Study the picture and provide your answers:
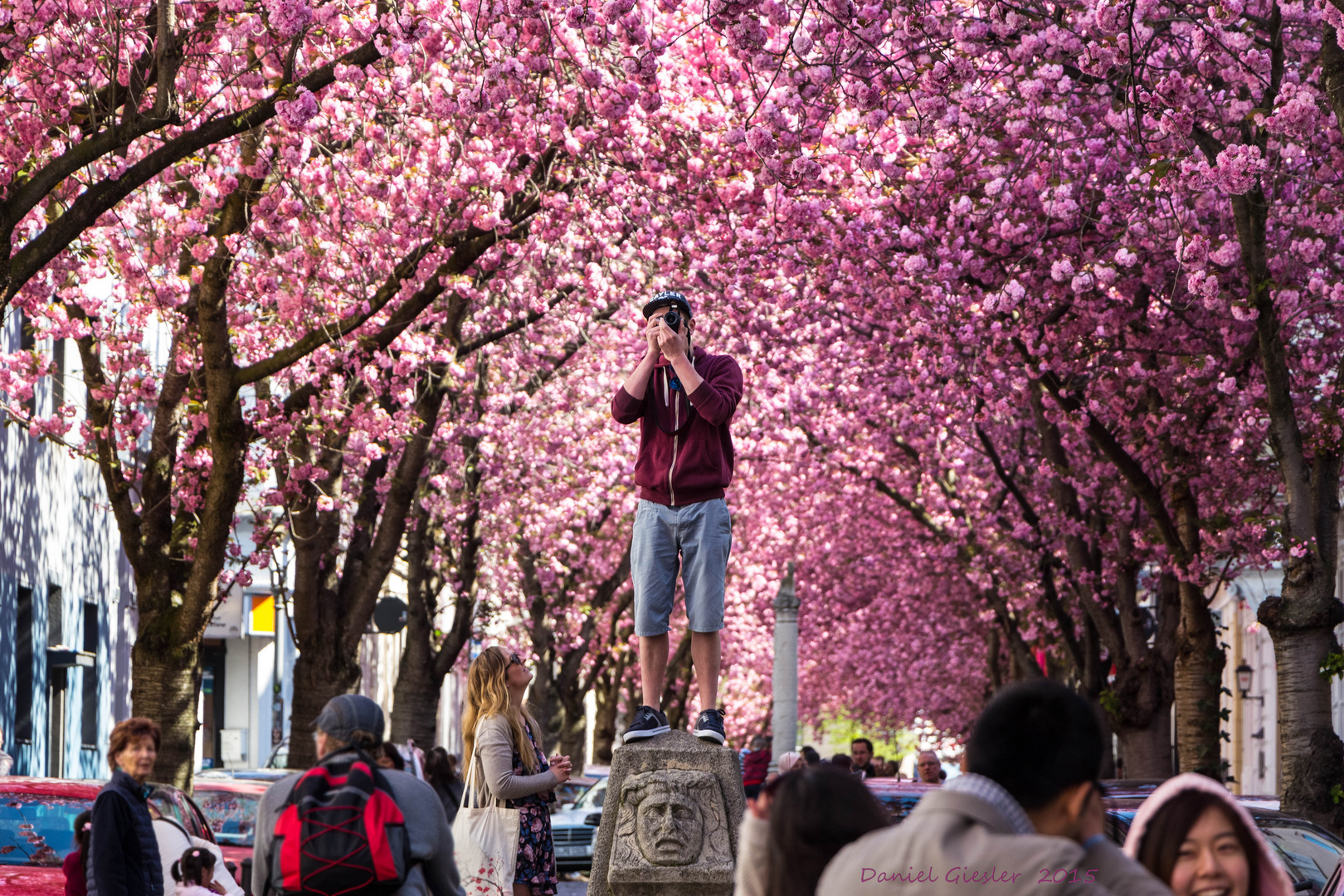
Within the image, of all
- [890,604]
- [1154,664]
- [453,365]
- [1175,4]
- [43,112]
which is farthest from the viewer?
[890,604]

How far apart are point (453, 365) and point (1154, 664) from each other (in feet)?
29.0

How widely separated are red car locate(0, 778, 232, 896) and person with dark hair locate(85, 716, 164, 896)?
1749mm

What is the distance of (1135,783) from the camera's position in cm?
1105

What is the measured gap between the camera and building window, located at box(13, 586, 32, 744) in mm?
20906

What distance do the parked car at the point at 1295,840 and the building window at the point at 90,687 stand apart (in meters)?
17.7

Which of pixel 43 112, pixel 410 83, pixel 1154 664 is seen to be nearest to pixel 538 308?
pixel 410 83

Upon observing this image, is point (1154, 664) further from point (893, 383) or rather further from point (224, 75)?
point (224, 75)

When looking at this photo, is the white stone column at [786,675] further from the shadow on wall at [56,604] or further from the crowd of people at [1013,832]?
the crowd of people at [1013,832]

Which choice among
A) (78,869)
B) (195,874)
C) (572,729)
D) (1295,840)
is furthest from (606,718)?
(78,869)

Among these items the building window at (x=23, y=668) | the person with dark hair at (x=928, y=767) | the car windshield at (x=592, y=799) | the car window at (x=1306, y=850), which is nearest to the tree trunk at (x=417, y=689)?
the car windshield at (x=592, y=799)

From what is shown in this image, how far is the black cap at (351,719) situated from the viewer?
5.29 meters

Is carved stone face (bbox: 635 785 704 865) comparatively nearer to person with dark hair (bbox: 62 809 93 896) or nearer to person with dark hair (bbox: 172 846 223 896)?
person with dark hair (bbox: 172 846 223 896)

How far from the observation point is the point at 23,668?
834 inches

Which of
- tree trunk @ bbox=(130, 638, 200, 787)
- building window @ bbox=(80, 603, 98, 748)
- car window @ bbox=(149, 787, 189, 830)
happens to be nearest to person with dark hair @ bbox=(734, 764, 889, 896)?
car window @ bbox=(149, 787, 189, 830)
